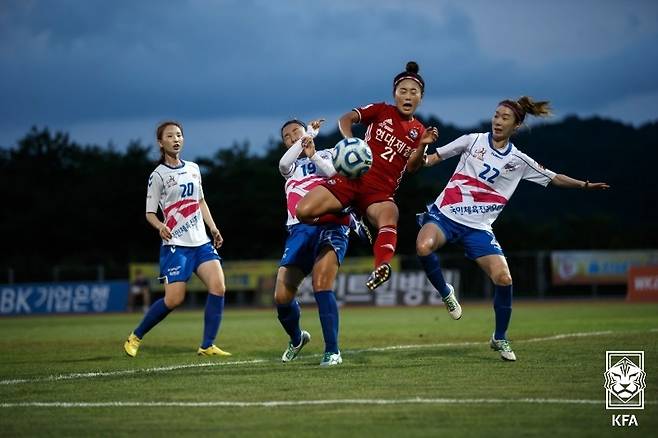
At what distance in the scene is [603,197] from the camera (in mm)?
76812

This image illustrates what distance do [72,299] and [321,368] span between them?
99.5ft

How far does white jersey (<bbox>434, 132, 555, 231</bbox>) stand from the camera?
12062mm

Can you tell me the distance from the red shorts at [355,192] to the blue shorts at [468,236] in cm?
121

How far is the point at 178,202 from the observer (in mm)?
13219

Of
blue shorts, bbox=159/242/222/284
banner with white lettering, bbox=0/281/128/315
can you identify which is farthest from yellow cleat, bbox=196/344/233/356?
banner with white lettering, bbox=0/281/128/315

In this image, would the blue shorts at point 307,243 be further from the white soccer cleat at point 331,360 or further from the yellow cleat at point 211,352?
the yellow cleat at point 211,352

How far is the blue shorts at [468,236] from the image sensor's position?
39.2 ft

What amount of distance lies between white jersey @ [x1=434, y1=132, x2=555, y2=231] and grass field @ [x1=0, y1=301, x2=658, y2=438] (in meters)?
1.60

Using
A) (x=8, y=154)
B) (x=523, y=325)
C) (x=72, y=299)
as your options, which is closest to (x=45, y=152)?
(x=8, y=154)

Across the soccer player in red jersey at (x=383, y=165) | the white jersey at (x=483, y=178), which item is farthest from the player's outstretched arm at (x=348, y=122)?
the white jersey at (x=483, y=178)

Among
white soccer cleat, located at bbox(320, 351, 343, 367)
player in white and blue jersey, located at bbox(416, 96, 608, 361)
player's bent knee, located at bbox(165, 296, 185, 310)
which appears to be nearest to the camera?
white soccer cleat, located at bbox(320, 351, 343, 367)

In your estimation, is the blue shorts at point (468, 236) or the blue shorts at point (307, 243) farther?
the blue shorts at point (468, 236)

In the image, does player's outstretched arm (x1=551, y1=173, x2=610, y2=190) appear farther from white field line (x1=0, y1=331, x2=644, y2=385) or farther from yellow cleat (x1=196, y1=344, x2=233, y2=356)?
yellow cleat (x1=196, y1=344, x2=233, y2=356)

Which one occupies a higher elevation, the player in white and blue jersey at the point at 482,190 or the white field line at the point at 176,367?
the player in white and blue jersey at the point at 482,190
